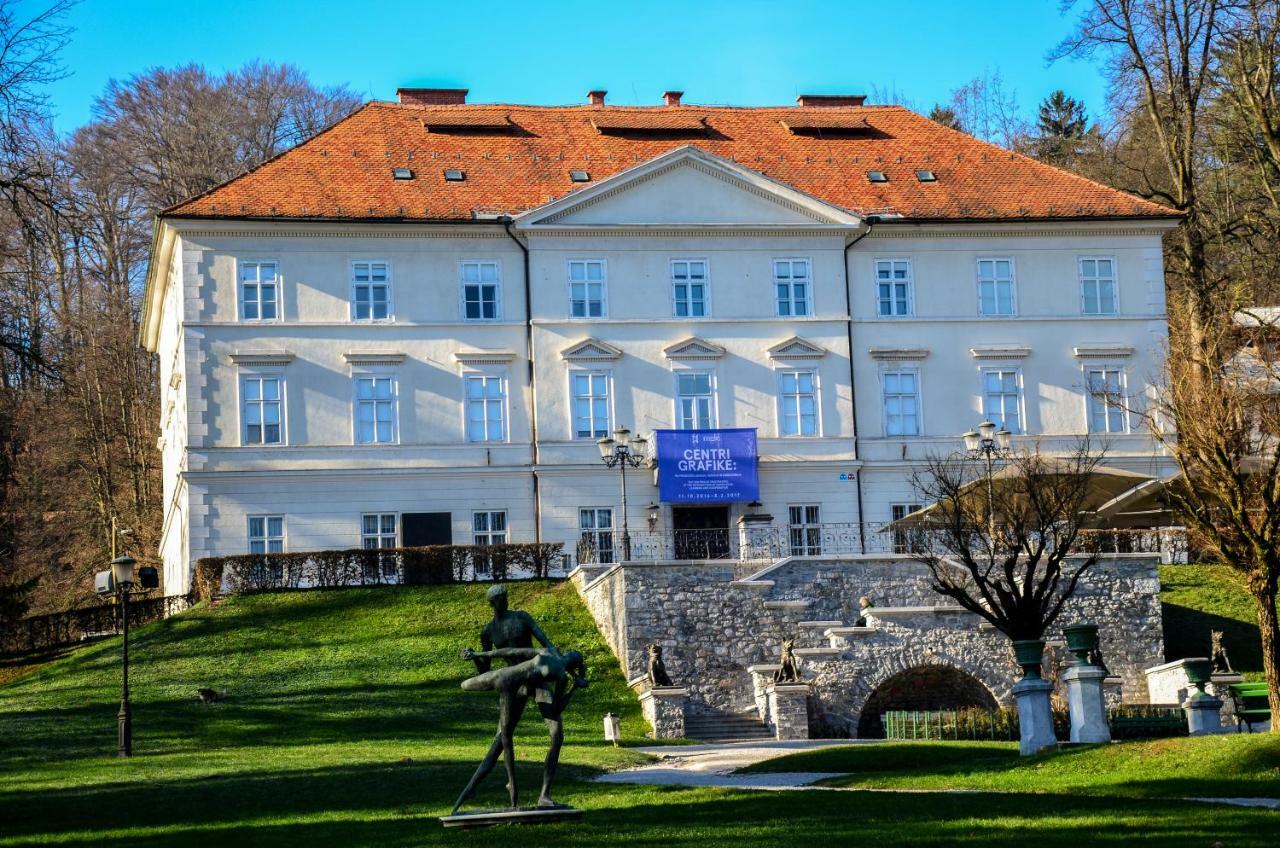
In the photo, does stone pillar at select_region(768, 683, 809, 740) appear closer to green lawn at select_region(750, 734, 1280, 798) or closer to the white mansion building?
green lawn at select_region(750, 734, 1280, 798)

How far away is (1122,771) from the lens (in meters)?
21.7

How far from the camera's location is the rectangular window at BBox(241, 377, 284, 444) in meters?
46.2

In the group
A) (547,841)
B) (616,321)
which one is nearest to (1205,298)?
(616,321)

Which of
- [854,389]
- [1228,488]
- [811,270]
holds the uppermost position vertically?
[811,270]

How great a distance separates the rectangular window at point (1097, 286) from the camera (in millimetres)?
50250

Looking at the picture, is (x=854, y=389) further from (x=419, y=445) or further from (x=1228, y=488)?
(x=1228, y=488)

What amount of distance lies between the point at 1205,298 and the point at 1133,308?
1.99 meters

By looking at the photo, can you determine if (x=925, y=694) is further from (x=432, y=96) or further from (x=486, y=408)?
(x=432, y=96)

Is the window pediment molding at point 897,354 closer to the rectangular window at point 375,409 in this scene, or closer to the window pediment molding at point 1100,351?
the window pediment molding at point 1100,351

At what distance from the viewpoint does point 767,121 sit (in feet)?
179

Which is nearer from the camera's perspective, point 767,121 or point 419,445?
point 419,445

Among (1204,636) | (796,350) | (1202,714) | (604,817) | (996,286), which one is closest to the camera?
(604,817)

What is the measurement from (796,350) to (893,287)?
3.30 metres

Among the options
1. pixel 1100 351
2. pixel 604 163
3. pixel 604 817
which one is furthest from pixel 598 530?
pixel 604 817
